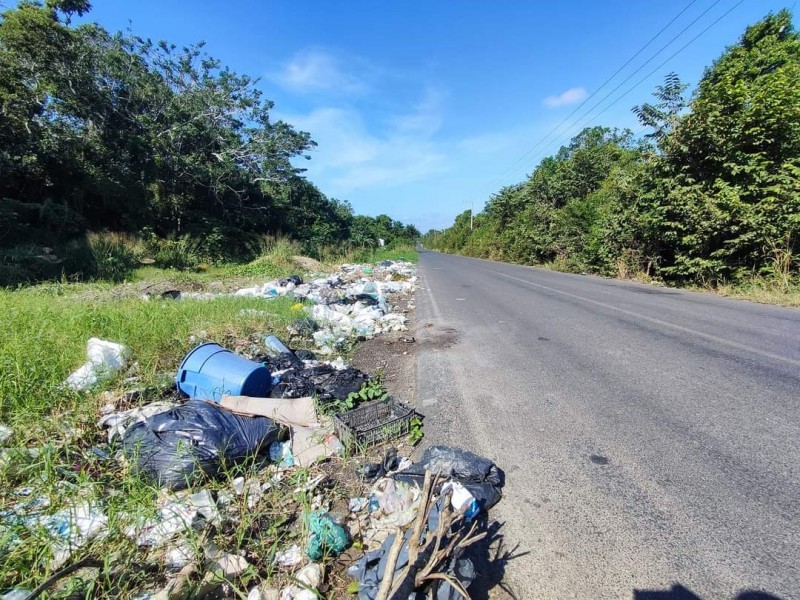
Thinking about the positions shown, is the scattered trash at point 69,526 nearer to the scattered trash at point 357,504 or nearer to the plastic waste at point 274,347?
the scattered trash at point 357,504

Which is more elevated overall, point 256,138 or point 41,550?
point 256,138

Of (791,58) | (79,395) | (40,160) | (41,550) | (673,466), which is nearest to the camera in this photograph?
(41,550)

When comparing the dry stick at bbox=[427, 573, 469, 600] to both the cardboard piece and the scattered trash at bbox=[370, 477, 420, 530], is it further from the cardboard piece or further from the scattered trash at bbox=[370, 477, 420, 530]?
the cardboard piece

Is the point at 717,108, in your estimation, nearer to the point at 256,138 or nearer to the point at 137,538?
the point at 137,538

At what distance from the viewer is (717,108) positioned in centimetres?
905

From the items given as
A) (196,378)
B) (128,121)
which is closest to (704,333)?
(196,378)

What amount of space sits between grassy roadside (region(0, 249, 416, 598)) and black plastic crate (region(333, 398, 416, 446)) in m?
0.23

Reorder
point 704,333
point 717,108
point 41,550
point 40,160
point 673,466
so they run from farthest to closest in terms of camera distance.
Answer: point 40,160
point 717,108
point 704,333
point 673,466
point 41,550

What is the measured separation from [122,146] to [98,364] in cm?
1675

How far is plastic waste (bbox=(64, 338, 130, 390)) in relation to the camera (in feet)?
10.6

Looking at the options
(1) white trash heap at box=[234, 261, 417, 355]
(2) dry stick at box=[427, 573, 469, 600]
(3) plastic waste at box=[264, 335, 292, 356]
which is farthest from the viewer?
(1) white trash heap at box=[234, 261, 417, 355]

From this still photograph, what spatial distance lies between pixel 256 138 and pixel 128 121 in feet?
18.0

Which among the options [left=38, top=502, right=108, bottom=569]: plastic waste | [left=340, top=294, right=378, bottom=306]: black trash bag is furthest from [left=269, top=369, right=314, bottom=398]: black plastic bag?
[left=340, top=294, right=378, bottom=306]: black trash bag

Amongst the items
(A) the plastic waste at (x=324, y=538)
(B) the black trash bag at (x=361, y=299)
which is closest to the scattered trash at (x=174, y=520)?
(A) the plastic waste at (x=324, y=538)
